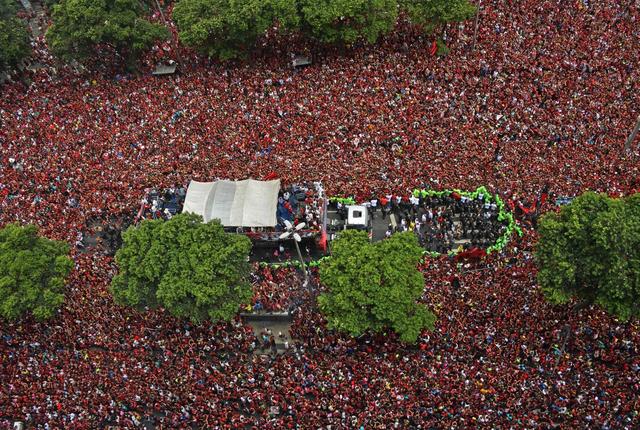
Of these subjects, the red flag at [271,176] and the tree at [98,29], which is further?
the tree at [98,29]

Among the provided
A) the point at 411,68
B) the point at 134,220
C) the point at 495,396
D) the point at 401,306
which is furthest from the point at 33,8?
the point at 495,396

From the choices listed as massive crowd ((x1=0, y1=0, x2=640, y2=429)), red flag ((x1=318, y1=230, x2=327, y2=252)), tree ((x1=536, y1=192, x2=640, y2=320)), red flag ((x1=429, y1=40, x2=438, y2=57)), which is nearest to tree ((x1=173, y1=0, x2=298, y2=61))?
massive crowd ((x1=0, y1=0, x2=640, y2=429))

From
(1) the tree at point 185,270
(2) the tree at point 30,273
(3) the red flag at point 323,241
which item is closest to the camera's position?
(1) the tree at point 185,270

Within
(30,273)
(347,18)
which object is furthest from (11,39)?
(347,18)

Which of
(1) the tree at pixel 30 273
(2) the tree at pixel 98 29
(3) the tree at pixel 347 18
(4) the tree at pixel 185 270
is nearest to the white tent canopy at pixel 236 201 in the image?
(4) the tree at pixel 185 270

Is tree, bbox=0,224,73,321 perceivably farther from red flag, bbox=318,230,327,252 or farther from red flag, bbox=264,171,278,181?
red flag, bbox=318,230,327,252

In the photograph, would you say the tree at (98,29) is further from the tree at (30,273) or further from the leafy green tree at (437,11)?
the leafy green tree at (437,11)
